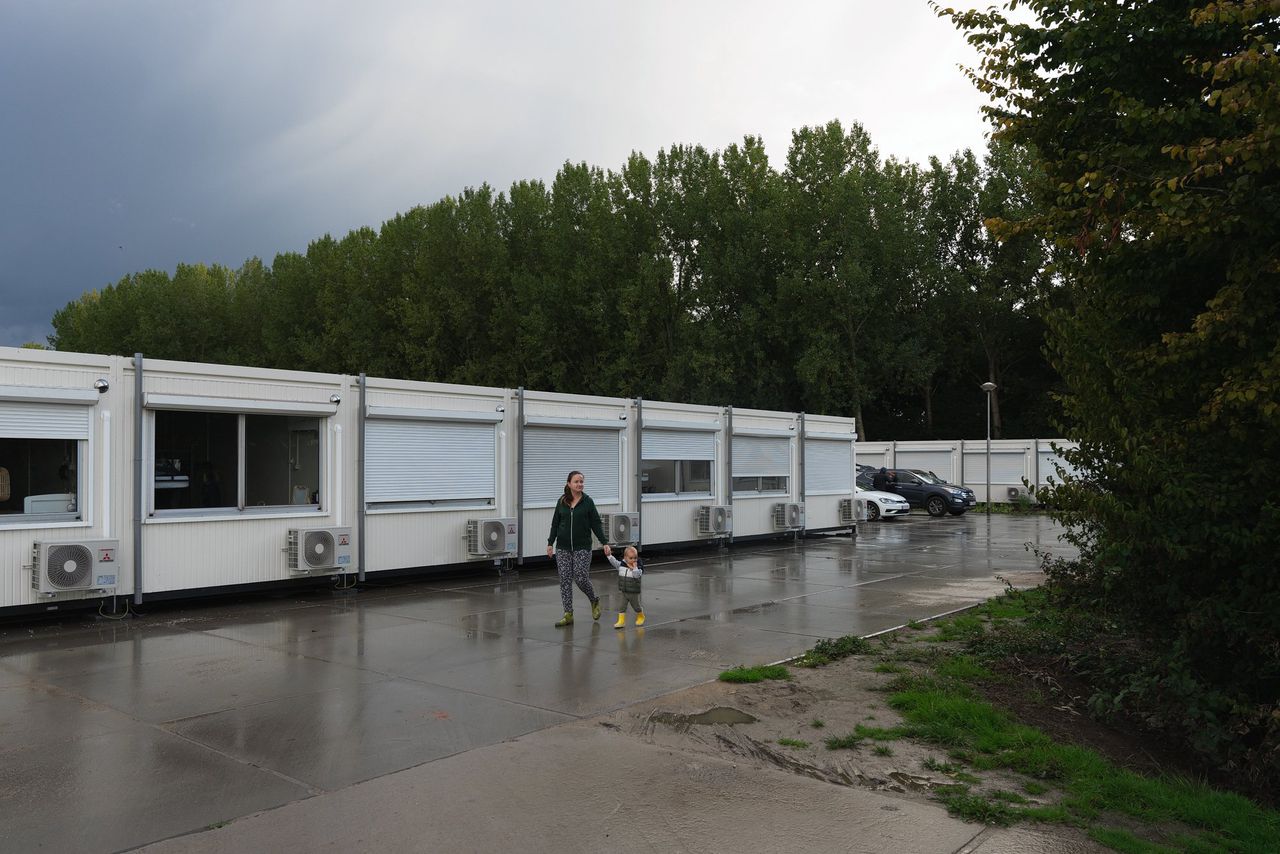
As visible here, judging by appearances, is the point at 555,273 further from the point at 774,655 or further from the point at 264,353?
the point at 774,655

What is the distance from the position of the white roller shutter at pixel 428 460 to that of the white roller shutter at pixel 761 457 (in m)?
7.21

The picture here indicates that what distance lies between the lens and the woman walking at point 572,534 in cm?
1054

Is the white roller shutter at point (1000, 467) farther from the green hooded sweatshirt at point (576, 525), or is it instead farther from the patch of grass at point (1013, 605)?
the green hooded sweatshirt at point (576, 525)

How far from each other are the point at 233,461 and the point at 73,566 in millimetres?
2516

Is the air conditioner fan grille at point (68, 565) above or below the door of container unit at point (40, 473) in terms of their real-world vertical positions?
below

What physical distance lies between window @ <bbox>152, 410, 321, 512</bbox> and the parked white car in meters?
21.4

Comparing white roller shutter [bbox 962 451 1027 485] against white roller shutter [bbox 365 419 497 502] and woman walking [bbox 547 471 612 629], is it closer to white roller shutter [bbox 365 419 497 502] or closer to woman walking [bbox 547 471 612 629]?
white roller shutter [bbox 365 419 497 502]

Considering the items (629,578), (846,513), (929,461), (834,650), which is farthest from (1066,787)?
(929,461)

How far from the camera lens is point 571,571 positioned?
1067 centimetres

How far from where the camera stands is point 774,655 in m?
9.21

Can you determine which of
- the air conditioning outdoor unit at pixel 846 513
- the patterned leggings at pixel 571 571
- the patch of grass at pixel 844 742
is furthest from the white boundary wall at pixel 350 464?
the patch of grass at pixel 844 742

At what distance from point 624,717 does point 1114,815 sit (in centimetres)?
327

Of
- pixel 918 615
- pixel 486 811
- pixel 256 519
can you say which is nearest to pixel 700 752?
pixel 486 811

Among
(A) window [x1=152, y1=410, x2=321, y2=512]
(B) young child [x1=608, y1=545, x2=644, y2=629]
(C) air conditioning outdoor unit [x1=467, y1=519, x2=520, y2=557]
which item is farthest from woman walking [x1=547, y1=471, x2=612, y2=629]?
(A) window [x1=152, y1=410, x2=321, y2=512]
